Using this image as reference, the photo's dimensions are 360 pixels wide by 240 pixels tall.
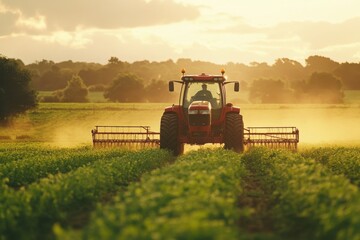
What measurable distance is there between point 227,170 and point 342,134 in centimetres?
3524

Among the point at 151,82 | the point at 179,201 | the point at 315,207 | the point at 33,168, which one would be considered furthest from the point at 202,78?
the point at 151,82

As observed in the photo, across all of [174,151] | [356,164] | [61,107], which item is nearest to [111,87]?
[61,107]

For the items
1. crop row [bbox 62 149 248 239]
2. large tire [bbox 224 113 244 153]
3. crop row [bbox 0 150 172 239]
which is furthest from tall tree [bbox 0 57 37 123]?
crop row [bbox 62 149 248 239]

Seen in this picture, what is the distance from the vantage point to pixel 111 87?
3295 inches

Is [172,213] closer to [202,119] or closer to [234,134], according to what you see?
[202,119]

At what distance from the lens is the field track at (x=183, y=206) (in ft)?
21.3

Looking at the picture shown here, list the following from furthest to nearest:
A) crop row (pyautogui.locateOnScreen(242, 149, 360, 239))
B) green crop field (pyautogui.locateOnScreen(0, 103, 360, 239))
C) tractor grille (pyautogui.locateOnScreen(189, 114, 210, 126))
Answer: tractor grille (pyautogui.locateOnScreen(189, 114, 210, 126)) < crop row (pyautogui.locateOnScreen(242, 149, 360, 239)) < green crop field (pyautogui.locateOnScreen(0, 103, 360, 239))

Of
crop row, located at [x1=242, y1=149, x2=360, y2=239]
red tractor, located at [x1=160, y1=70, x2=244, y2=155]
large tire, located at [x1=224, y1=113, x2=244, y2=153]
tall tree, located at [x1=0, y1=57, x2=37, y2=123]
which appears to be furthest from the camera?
tall tree, located at [x1=0, y1=57, x2=37, y2=123]

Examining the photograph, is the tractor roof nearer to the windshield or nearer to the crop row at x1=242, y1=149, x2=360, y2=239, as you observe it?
the windshield

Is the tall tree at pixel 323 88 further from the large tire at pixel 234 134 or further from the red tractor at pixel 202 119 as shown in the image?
the large tire at pixel 234 134

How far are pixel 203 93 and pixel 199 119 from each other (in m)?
1.59

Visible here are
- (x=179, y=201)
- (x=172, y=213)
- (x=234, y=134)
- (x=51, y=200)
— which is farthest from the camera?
(x=234, y=134)

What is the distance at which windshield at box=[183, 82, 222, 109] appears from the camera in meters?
21.2

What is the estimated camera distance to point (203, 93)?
21328 millimetres
